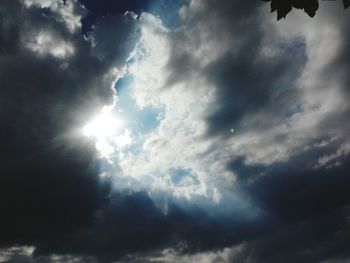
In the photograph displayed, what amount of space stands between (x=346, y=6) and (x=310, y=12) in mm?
787

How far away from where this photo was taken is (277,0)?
8.80m

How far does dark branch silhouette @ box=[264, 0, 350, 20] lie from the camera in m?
8.60

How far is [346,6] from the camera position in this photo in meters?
8.43

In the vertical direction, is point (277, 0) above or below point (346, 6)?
above

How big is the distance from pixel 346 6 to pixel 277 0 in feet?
5.13

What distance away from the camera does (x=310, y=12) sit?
8648 mm

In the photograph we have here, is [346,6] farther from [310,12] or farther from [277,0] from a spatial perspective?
[277,0]

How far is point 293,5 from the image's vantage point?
28.7 feet

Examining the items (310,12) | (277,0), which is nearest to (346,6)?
(310,12)

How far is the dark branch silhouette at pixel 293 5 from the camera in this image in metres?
8.60

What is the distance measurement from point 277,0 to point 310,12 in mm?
831
